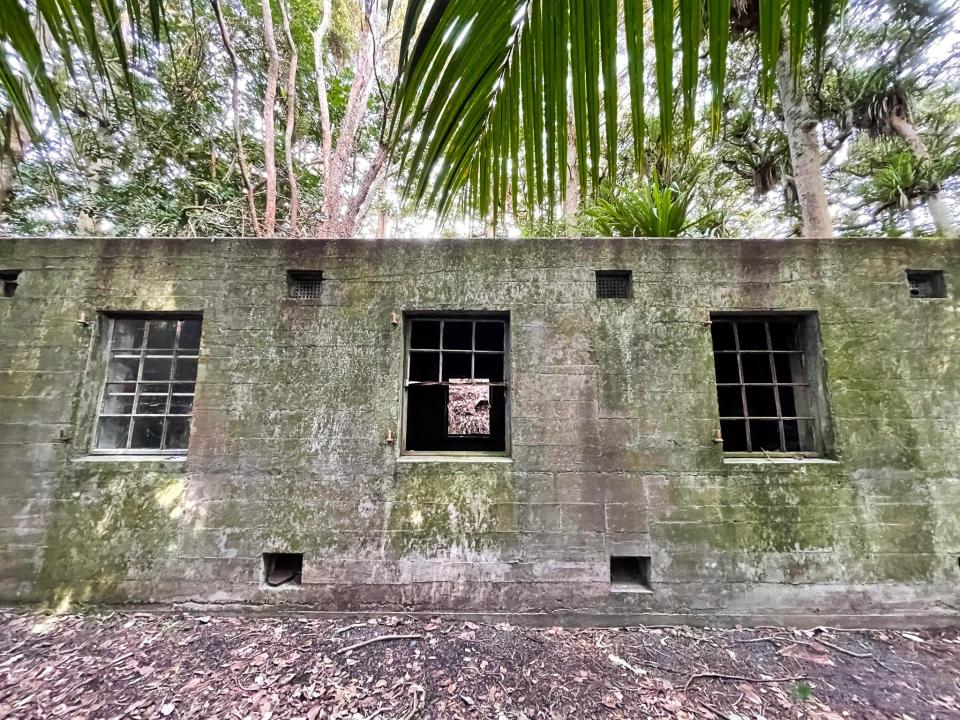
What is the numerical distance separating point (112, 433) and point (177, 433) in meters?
0.49

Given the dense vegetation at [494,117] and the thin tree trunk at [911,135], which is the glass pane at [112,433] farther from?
the thin tree trunk at [911,135]

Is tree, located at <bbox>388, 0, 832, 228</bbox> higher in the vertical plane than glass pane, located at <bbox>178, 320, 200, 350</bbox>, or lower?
lower

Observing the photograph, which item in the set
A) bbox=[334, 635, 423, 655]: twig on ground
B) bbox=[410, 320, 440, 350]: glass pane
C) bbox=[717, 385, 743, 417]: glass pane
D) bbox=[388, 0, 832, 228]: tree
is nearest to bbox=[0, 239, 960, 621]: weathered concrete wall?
bbox=[334, 635, 423, 655]: twig on ground

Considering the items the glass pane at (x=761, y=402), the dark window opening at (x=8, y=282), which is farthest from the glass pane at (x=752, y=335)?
the dark window opening at (x=8, y=282)

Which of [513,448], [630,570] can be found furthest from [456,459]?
[630,570]

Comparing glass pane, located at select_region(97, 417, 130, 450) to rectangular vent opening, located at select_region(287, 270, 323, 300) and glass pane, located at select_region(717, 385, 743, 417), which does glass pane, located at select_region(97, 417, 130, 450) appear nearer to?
rectangular vent opening, located at select_region(287, 270, 323, 300)

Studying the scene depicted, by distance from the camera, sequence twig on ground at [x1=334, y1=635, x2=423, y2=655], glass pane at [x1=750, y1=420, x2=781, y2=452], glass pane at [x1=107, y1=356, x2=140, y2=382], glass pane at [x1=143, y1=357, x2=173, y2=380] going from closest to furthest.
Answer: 1. twig on ground at [x1=334, y1=635, x2=423, y2=655]
2. glass pane at [x1=107, y1=356, x2=140, y2=382]
3. glass pane at [x1=143, y1=357, x2=173, y2=380]
4. glass pane at [x1=750, y1=420, x2=781, y2=452]

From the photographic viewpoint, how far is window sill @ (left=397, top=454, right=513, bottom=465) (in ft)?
11.1

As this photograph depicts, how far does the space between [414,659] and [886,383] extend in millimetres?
4100

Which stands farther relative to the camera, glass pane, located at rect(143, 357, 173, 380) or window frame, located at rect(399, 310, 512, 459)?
glass pane, located at rect(143, 357, 173, 380)

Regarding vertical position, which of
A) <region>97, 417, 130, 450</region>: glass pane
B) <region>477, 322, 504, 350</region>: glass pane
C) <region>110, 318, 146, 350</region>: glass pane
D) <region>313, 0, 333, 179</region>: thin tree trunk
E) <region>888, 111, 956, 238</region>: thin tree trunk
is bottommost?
<region>97, 417, 130, 450</region>: glass pane

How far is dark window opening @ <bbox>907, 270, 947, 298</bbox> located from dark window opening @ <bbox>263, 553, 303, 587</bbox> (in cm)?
540

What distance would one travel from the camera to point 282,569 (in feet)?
11.3

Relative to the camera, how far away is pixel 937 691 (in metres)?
2.66
